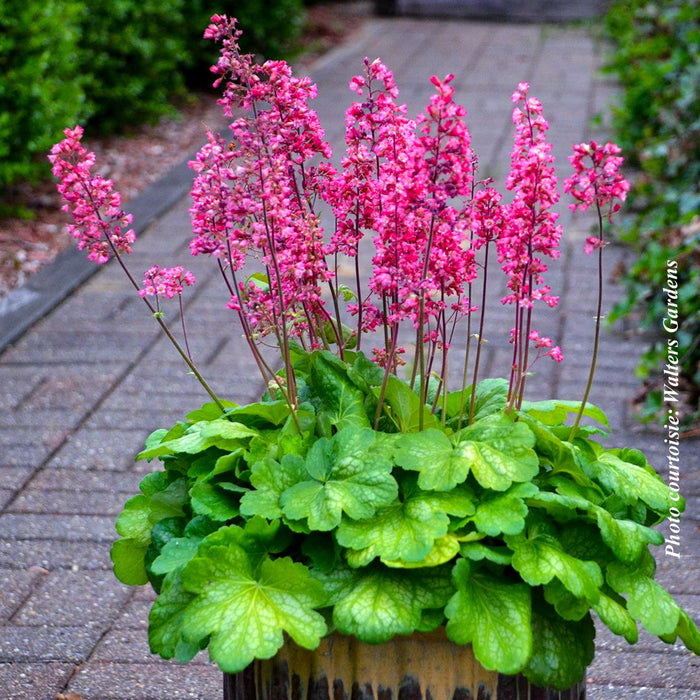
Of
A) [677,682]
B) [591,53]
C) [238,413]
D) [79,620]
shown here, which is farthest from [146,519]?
[591,53]

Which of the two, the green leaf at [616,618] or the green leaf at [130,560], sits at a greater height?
the green leaf at [616,618]

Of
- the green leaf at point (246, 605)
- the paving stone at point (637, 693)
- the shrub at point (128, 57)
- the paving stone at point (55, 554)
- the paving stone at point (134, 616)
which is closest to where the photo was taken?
the green leaf at point (246, 605)

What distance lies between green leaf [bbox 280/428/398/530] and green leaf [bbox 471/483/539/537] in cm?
14

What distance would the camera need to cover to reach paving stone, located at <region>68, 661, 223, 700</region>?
243 centimetres

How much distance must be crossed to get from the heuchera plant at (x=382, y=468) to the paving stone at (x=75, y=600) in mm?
872

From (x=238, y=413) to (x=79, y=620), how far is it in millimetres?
1028

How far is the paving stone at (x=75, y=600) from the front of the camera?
8.95ft

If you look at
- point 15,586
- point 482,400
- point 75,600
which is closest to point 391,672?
point 482,400

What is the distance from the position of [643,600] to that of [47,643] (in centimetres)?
149

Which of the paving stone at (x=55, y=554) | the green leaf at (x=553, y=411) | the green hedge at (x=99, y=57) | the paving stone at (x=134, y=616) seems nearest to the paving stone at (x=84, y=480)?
the paving stone at (x=55, y=554)

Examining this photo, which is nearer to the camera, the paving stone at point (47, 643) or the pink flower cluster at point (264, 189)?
the pink flower cluster at point (264, 189)

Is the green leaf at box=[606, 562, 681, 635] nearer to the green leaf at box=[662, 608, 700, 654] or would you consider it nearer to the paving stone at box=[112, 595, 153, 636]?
the green leaf at box=[662, 608, 700, 654]

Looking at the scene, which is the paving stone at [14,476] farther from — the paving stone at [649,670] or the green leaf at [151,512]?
the paving stone at [649,670]

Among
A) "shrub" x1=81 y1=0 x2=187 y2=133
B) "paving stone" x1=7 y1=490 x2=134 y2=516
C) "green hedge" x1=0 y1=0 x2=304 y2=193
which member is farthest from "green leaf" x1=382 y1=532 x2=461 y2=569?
"shrub" x1=81 y1=0 x2=187 y2=133
